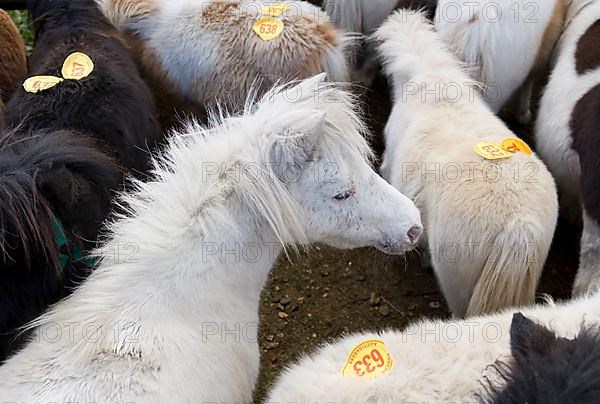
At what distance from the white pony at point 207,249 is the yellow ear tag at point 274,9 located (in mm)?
1551

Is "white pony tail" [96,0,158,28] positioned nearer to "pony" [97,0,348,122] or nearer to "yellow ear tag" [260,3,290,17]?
"pony" [97,0,348,122]

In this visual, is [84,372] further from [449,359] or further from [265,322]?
[265,322]

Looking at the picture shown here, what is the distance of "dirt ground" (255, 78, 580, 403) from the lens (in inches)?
145

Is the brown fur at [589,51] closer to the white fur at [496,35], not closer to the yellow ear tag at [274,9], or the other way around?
the white fur at [496,35]

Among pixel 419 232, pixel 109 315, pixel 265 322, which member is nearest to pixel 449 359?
pixel 419 232

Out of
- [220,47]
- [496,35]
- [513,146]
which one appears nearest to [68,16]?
[220,47]

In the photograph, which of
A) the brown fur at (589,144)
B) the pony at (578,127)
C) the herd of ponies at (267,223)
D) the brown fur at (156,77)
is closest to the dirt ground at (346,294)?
the pony at (578,127)

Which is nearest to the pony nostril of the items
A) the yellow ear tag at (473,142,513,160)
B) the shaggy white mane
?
the shaggy white mane

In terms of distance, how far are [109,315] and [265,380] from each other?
4.74 feet

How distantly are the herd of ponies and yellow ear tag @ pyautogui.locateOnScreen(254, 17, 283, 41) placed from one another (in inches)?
1.3

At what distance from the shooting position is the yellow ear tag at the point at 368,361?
206 cm

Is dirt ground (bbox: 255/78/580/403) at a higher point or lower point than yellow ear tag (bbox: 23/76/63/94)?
lower

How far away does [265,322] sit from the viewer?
3.76 metres

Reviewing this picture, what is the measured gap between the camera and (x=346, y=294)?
3885 mm
